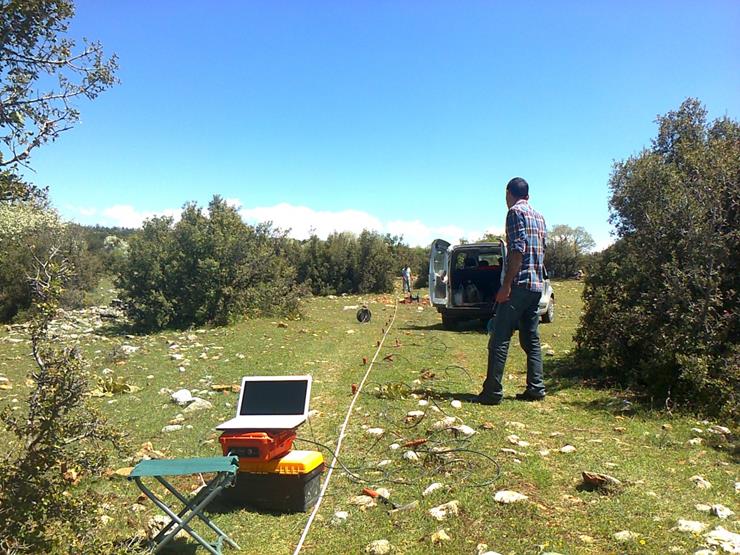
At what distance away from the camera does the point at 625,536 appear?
318cm

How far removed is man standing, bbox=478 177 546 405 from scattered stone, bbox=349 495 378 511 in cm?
260

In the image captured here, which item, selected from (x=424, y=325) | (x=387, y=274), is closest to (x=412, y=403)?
(x=424, y=325)

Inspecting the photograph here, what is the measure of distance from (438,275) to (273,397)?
29.8 feet

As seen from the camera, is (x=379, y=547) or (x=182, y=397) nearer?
(x=379, y=547)

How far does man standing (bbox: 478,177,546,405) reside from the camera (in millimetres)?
6082

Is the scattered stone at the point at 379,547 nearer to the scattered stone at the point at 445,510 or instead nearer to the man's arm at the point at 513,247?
the scattered stone at the point at 445,510

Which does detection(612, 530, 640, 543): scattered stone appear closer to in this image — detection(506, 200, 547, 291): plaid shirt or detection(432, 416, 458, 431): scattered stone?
detection(432, 416, 458, 431): scattered stone

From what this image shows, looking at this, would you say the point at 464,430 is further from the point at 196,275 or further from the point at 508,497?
the point at 196,275

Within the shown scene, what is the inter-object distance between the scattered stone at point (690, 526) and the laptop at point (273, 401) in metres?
2.68

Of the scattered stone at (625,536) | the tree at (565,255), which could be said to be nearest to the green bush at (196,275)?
the scattered stone at (625,536)

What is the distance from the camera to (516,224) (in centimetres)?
613

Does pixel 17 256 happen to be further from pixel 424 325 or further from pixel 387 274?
pixel 387 274

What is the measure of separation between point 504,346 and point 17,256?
17272 mm

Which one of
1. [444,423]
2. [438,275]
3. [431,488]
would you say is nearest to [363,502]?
[431,488]
